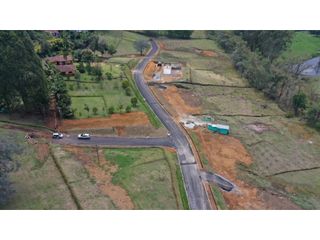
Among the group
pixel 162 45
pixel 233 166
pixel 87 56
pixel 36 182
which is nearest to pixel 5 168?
pixel 36 182

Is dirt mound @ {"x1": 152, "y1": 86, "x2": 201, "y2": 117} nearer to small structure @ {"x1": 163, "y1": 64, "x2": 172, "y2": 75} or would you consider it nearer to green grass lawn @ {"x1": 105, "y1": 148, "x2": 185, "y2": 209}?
small structure @ {"x1": 163, "y1": 64, "x2": 172, "y2": 75}

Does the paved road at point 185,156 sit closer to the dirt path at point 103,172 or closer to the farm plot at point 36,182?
the dirt path at point 103,172

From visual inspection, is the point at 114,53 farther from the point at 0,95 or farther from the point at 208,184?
the point at 208,184

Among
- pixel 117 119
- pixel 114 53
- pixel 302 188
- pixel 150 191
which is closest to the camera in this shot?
pixel 150 191

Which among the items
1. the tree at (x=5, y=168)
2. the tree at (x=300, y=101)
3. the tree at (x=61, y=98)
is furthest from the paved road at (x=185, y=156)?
the tree at (x=300, y=101)

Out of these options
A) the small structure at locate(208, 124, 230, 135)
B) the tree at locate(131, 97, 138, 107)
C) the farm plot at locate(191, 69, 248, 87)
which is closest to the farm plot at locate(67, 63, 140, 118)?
the tree at locate(131, 97, 138, 107)

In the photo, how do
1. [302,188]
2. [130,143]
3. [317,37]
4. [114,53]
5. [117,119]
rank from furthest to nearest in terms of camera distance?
[317,37]
[114,53]
[117,119]
[130,143]
[302,188]

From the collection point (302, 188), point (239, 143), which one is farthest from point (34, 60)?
point (302, 188)
